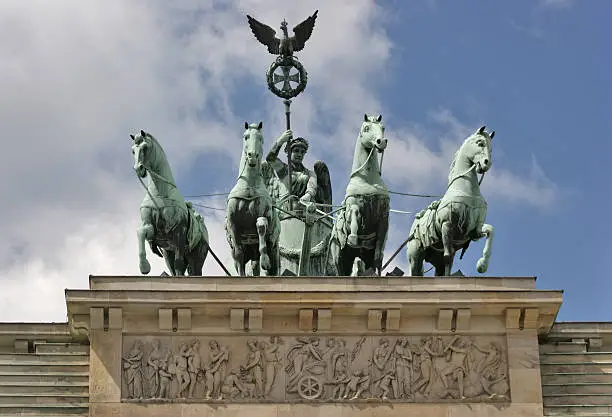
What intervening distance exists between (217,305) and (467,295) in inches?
145

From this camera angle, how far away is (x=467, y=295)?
112 feet

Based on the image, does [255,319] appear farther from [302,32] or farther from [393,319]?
[302,32]

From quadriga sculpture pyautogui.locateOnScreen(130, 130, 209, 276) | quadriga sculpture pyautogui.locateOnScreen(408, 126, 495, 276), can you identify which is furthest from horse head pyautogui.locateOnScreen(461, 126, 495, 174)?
quadriga sculpture pyautogui.locateOnScreen(130, 130, 209, 276)

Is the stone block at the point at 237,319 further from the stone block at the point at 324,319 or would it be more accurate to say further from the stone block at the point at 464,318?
the stone block at the point at 464,318

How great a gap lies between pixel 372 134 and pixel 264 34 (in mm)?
5832

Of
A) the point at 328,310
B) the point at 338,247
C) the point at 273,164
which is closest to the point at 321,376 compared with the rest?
the point at 328,310

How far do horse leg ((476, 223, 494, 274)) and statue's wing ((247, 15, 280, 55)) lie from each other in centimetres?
687

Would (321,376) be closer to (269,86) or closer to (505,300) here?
(505,300)

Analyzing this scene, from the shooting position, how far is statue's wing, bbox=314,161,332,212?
135ft

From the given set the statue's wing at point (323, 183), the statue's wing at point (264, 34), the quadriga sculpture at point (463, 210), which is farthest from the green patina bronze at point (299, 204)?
the quadriga sculpture at point (463, 210)

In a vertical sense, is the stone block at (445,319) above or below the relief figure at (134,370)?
above

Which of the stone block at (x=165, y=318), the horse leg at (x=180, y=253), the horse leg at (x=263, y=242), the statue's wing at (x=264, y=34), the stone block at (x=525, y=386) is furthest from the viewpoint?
the statue's wing at (x=264, y=34)

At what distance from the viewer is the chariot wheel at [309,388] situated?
33.8m

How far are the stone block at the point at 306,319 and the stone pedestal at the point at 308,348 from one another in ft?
0.14
